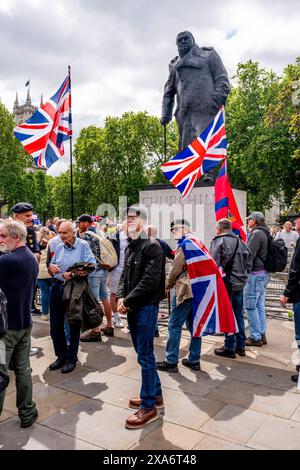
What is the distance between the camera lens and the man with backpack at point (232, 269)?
207 inches

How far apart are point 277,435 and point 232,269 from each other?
7.53 feet

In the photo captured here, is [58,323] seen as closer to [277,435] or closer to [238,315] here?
[238,315]

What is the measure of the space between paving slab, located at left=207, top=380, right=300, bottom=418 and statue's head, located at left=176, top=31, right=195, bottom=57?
284 inches

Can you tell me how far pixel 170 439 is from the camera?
127 inches

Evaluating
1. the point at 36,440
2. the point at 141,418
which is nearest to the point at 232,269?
the point at 141,418

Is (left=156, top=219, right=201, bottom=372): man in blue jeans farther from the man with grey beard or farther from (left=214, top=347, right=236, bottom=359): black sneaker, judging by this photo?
the man with grey beard

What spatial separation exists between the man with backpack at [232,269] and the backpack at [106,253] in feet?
5.57

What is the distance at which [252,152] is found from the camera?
27000mm

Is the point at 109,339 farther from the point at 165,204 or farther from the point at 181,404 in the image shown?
the point at 165,204

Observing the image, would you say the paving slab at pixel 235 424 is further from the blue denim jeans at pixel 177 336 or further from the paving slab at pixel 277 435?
the blue denim jeans at pixel 177 336

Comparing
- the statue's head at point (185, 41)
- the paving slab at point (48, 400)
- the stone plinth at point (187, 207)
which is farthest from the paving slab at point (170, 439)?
the statue's head at point (185, 41)

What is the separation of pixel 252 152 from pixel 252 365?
23.8 metres

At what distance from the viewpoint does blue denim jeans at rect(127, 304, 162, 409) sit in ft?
11.6
